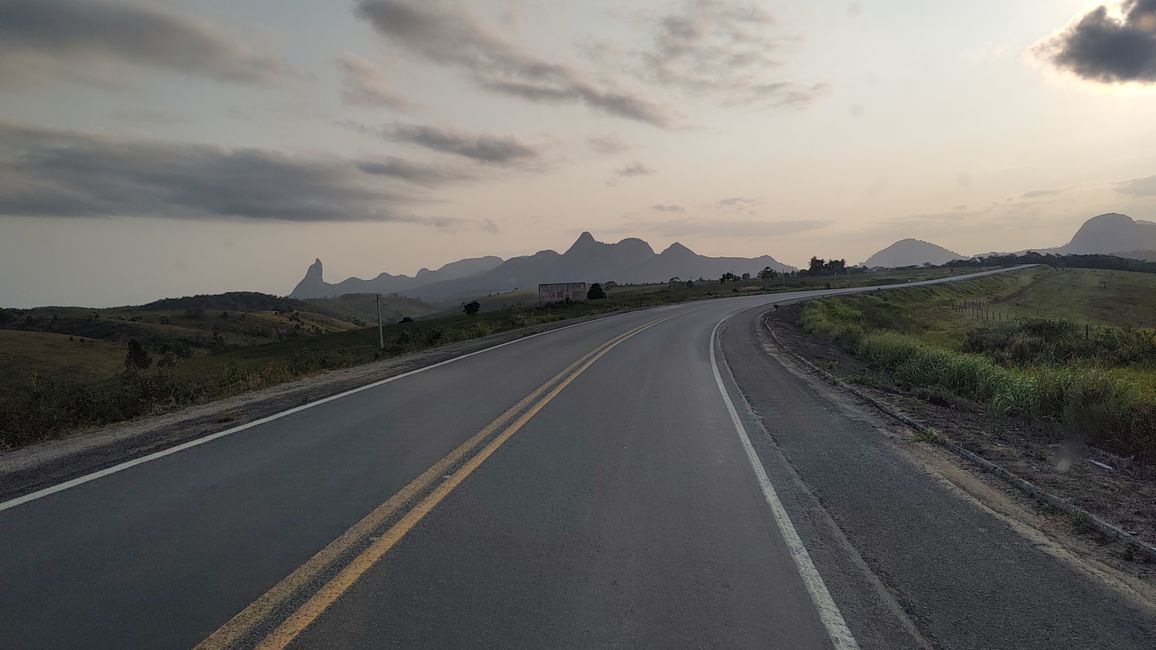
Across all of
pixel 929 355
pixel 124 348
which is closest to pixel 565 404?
pixel 929 355

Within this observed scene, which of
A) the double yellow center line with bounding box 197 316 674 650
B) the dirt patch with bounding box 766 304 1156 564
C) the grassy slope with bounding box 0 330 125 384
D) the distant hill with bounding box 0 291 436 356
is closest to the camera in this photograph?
the double yellow center line with bounding box 197 316 674 650

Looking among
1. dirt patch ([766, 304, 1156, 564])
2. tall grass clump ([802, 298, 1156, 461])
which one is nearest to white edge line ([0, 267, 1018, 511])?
dirt patch ([766, 304, 1156, 564])

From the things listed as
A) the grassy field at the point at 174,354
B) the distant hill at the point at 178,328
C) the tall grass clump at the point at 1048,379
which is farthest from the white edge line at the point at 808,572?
the distant hill at the point at 178,328

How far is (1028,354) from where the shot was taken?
21.9 meters

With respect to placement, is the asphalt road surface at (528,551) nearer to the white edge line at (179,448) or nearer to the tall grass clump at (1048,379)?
the white edge line at (179,448)

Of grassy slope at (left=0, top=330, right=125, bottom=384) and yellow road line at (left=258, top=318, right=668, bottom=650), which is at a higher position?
yellow road line at (left=258, top=318, right=668, bottom=650)

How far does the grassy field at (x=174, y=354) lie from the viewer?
9.77m

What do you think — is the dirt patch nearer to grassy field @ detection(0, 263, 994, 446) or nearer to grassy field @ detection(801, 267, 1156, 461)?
grassy field @ detection(801, 267, 1156, 461)

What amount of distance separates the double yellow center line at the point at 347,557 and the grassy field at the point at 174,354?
624cm

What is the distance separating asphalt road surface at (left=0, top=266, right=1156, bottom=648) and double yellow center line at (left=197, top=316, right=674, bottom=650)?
18 millimetres

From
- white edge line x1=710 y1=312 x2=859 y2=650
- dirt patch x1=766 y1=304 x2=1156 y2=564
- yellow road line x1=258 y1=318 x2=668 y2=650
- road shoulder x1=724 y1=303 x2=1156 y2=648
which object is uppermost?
yellow road line x1=258 y1=318 x2=668 y2=650

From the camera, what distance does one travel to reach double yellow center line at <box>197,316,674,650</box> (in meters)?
3.26

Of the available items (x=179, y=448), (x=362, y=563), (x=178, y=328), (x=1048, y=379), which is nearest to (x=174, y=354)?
(x=178, y=328)

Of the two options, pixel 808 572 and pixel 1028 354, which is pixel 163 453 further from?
pixel 1028 354
